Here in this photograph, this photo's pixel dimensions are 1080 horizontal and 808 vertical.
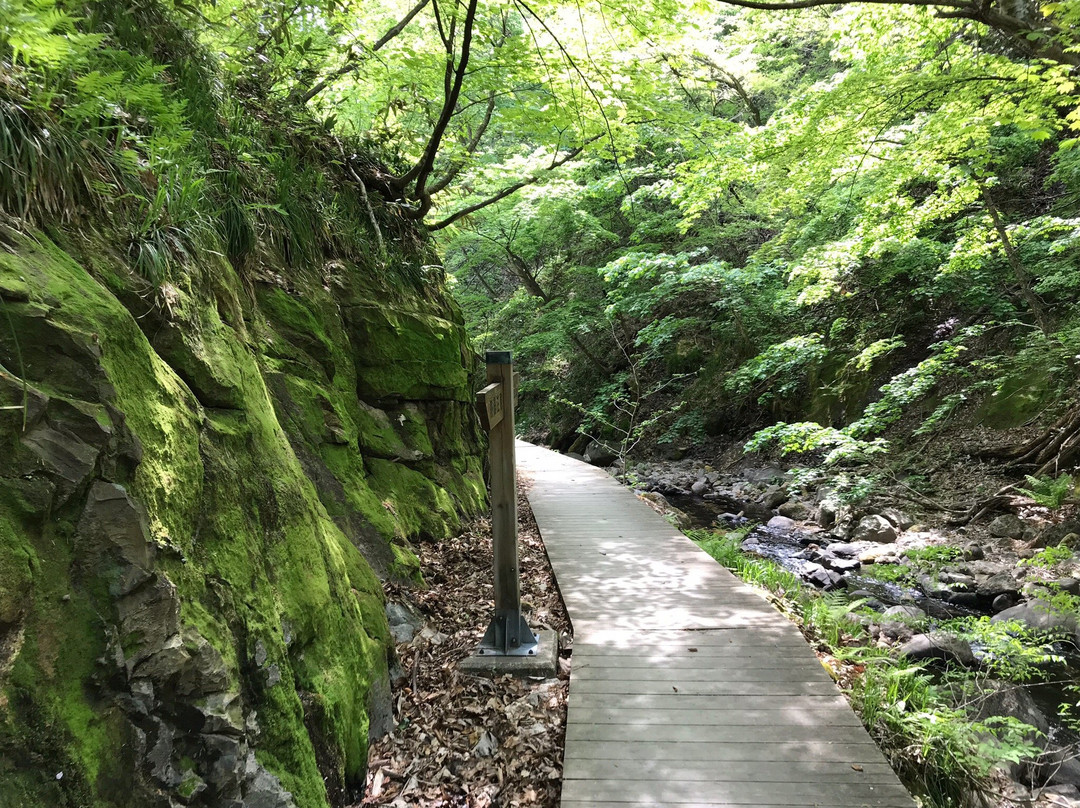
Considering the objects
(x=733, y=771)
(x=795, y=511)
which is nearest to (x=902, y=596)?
A: (x=795, y=511)

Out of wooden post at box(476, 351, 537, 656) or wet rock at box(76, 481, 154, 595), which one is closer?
wet rock at box(76, 481, 154, 595)

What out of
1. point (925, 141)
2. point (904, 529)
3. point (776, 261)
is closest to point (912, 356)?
point (776, 261)

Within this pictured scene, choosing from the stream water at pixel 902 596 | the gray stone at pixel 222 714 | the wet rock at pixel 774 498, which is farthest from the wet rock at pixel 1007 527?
the gray stone at pixel 222 714

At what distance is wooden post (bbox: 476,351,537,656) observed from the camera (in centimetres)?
414

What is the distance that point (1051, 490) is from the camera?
7.98 meters

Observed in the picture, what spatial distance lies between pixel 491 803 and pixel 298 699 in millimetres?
1135

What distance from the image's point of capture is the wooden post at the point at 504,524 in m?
4.14

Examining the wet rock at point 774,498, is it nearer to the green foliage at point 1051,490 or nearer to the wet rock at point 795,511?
the wet rock at point 795,511

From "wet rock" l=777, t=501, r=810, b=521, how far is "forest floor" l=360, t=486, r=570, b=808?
715 cm

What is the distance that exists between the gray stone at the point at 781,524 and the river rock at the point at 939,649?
16.3ft

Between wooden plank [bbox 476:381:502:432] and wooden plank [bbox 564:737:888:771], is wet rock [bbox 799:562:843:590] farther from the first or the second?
wooden plank [bbox 476:381:502:432]

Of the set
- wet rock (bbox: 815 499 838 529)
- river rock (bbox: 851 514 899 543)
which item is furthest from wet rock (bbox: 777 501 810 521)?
river rock (bbox: 851 514 899 543)

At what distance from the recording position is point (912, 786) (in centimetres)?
323

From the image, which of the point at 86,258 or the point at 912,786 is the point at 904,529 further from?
the point at 86,258
